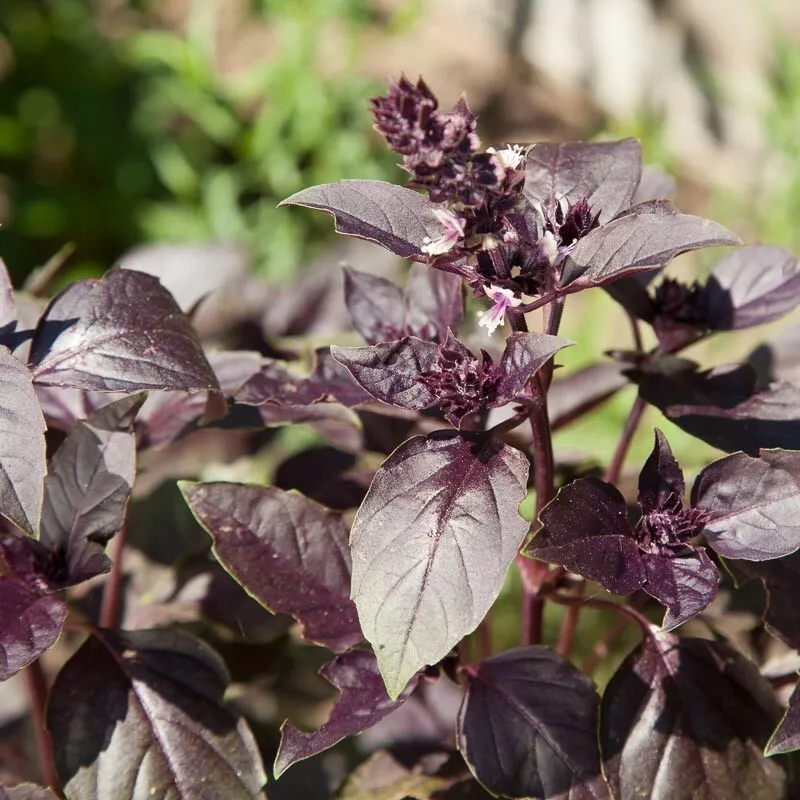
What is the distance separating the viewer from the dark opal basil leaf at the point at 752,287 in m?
1.15

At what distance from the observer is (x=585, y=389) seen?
1.27 m

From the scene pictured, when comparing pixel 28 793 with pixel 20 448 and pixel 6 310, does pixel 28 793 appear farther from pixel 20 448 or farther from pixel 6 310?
pixel 6 310

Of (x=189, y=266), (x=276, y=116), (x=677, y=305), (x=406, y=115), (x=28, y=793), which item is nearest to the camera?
(x=406, y=115)

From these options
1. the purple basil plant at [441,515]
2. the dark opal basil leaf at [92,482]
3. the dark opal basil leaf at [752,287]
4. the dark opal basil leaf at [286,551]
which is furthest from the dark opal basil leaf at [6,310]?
the dark opal basil leaf at [752,287]

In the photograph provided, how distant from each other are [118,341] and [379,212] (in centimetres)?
29

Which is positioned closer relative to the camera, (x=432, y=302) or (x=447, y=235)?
(x=447, y=235)

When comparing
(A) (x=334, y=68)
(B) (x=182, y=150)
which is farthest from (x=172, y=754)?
(A) (x=334, y=68)

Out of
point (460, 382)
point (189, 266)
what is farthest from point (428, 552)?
point (189, 266)

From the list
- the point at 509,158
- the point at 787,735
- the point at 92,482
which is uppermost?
the point at 509,158

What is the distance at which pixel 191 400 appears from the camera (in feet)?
3.85

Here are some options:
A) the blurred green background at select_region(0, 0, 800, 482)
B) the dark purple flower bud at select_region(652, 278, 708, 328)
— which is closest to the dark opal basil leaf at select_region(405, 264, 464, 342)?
the dark purple flower bud at select_region(652, 278, 708, 328)

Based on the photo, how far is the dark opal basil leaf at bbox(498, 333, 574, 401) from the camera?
81 cm

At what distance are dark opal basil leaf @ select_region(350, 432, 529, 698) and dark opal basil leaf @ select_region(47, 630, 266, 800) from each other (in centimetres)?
28

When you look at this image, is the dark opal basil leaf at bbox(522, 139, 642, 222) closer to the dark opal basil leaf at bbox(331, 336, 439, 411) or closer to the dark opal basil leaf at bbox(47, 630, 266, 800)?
the dark opal basil leaf at bbox(331, 336, 439, 411)
